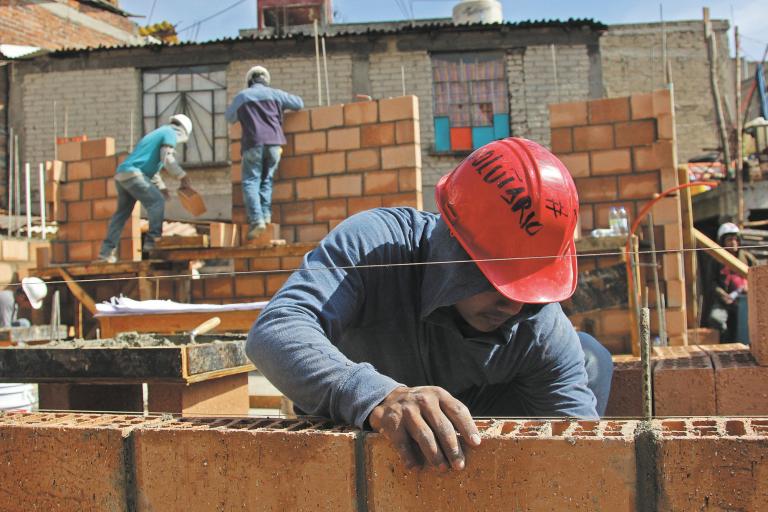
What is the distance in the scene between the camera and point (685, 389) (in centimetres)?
298

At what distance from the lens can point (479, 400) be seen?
2.39 meters

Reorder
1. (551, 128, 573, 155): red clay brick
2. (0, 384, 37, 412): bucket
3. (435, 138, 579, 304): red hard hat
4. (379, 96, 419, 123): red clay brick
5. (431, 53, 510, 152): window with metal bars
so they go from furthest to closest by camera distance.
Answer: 1. (431, 53, 510, 152): window with metal bars
2. (379, 96, 419, 123): red clay brick
3. (551, 128, 573, 155): red clay brick
4. (0, 384, 37, 412): bucket
5. (435, 138, 579, 304): red hard hat

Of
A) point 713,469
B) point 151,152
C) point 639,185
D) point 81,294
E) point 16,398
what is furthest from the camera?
point 151,152

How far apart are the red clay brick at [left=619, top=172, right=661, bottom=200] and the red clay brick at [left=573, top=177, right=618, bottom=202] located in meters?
0.07

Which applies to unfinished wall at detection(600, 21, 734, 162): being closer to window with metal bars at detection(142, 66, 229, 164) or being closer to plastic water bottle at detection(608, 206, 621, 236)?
window with metal bars at detection(142, 66, 229, 164)

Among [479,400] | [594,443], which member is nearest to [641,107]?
[479,400]

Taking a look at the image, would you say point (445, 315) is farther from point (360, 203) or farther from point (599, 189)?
point (360, 203)

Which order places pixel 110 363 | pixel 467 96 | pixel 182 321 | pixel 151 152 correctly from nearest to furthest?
pixel 110 363
pixel 182 321
pixel 151 152
pixel 467 96

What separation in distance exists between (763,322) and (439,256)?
1.52 metres

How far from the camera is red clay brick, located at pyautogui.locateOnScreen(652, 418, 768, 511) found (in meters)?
1.39

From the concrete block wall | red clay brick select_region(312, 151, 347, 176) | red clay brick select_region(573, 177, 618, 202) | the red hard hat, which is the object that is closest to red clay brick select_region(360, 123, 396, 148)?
red clay brick select_region(312, 151, 347, 176)

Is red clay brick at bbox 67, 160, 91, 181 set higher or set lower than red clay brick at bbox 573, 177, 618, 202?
higher

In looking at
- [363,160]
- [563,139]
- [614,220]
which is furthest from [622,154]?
[363,160]

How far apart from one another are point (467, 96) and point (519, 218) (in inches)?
540
